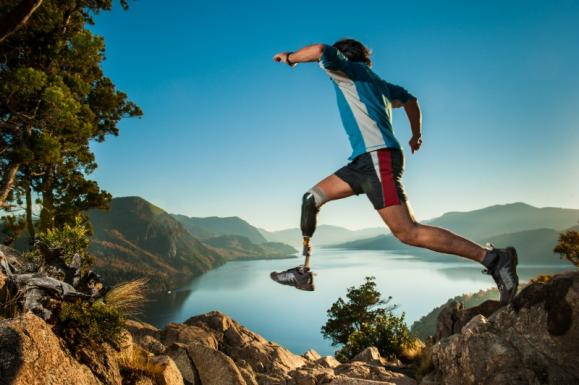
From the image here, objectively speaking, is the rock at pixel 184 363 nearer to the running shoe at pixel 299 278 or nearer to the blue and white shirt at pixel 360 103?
the running shoe at pixel 299 278

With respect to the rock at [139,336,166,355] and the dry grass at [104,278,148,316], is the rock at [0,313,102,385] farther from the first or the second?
the rock at [139,336,166,355]

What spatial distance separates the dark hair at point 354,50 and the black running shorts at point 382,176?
40.9 inches

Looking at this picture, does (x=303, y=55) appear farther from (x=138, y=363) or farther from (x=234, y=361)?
(x=234, y=361)

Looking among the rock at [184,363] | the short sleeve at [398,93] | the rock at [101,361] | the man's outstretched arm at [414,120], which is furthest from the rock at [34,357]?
the man's outstretched arm at [414,120]

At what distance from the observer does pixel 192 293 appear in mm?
152500

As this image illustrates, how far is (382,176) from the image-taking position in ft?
8.59

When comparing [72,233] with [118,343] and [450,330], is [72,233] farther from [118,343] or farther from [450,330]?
[450,330]

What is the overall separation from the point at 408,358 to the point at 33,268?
10.9 meters

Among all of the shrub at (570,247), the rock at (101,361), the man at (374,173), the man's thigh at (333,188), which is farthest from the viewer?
the shrub at (570,247)

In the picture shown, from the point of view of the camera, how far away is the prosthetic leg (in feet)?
9.54

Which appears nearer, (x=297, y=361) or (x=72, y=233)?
(x=72, y=233)

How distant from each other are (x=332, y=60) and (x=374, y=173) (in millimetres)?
961

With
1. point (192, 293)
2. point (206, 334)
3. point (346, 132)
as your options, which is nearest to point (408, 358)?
point (206, 334)

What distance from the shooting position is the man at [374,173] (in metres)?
2.61
